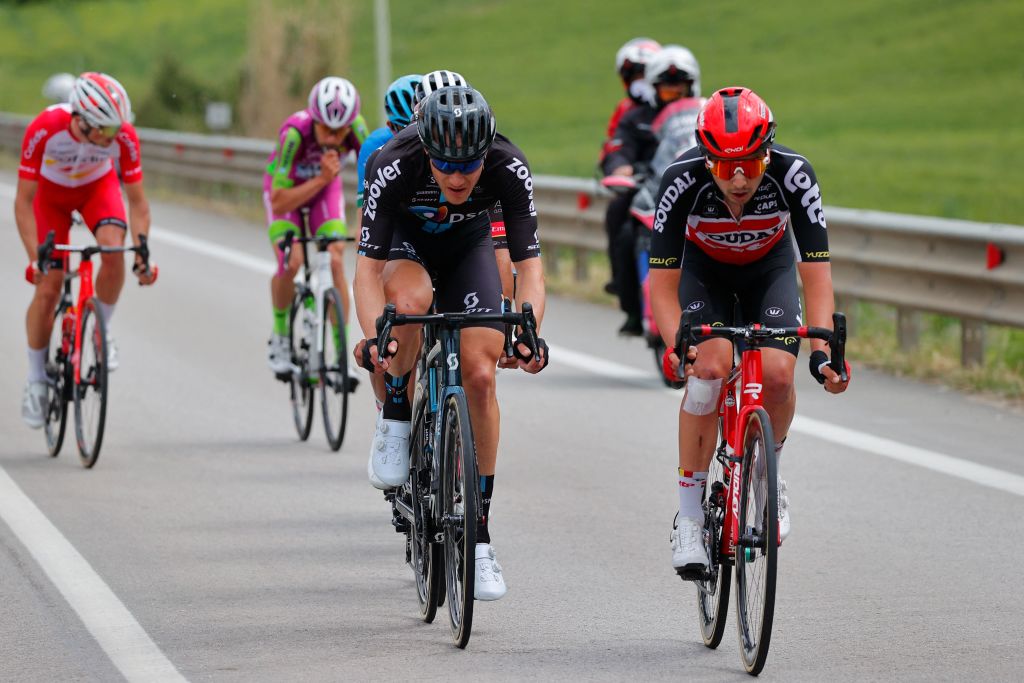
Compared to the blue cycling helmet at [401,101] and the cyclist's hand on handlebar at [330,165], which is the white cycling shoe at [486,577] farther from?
the cyclist's hand on handlebar at [330,165]

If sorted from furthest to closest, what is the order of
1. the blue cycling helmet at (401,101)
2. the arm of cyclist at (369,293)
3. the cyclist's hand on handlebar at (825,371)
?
the blue cycling helmet at (401,101) → the arm of cyclist at (369,293) → the cyclist's hand on handlebar at (825,371)

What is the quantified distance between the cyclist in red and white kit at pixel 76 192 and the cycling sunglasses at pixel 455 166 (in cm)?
364

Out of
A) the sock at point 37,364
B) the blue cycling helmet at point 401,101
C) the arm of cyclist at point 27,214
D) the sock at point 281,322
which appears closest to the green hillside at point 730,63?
the sock at point 281,322

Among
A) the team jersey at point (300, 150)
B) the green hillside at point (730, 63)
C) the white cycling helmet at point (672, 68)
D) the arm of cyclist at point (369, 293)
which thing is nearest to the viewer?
the arm of cyclist at point (369, 293)

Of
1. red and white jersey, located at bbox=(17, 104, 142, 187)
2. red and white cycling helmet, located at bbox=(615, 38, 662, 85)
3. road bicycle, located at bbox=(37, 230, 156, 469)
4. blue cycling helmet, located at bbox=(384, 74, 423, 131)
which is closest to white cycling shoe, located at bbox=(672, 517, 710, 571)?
blue cycling helmet, located at bbox=(384, 74, 423, 131)

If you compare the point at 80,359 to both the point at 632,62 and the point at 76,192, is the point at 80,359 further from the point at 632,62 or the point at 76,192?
the point at 632,62

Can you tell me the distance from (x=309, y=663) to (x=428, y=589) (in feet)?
2.18

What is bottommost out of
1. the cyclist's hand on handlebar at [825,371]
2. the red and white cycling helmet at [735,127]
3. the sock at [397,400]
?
the sock at [397,400]

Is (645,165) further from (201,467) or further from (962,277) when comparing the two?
(201,467)

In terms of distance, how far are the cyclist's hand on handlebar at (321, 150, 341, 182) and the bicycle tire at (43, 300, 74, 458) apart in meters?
1.61

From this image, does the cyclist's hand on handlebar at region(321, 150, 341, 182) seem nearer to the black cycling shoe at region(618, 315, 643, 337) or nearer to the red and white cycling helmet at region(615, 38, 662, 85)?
the black cycling shoe at region(618, 315, 643, 337)

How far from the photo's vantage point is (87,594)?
7156 mm

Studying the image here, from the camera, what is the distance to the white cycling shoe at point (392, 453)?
6895 millimetres

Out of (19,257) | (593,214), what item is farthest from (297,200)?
(19,257)
